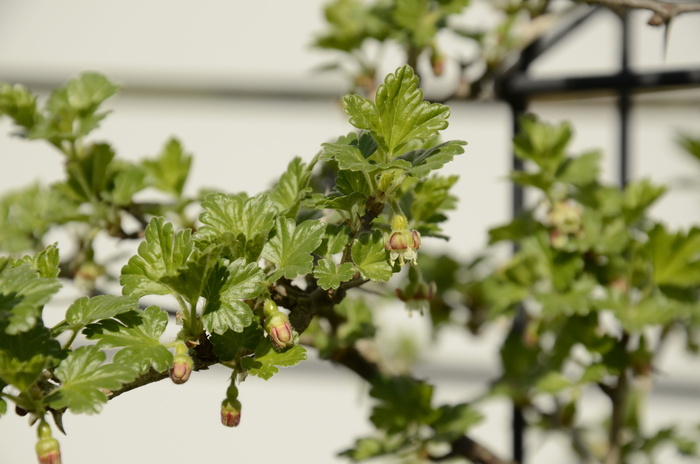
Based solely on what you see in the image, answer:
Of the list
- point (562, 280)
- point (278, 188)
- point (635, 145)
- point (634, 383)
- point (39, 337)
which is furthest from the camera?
point (635, 145)

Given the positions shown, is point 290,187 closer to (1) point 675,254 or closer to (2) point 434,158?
(2) point 434,158

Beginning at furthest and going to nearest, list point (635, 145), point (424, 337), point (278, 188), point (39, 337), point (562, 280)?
point (635, 145) < point (424, 337) < point (562, 280) < point (278, 188) < point (39, 337)

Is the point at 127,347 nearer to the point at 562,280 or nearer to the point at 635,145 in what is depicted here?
the point at 562,280

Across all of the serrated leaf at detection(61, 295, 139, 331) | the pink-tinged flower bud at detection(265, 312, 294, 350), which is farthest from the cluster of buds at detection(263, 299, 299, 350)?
the serrated leaf at detection(61, 295, 139, 331)

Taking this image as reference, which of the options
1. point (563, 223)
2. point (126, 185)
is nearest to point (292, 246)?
point (126, 185)

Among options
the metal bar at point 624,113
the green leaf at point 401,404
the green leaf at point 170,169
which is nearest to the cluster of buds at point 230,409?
the green leaf at point 401,404

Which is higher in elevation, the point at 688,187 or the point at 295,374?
the point at 688,187

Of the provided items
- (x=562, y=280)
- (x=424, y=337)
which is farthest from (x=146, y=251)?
(x=424, y=337)
